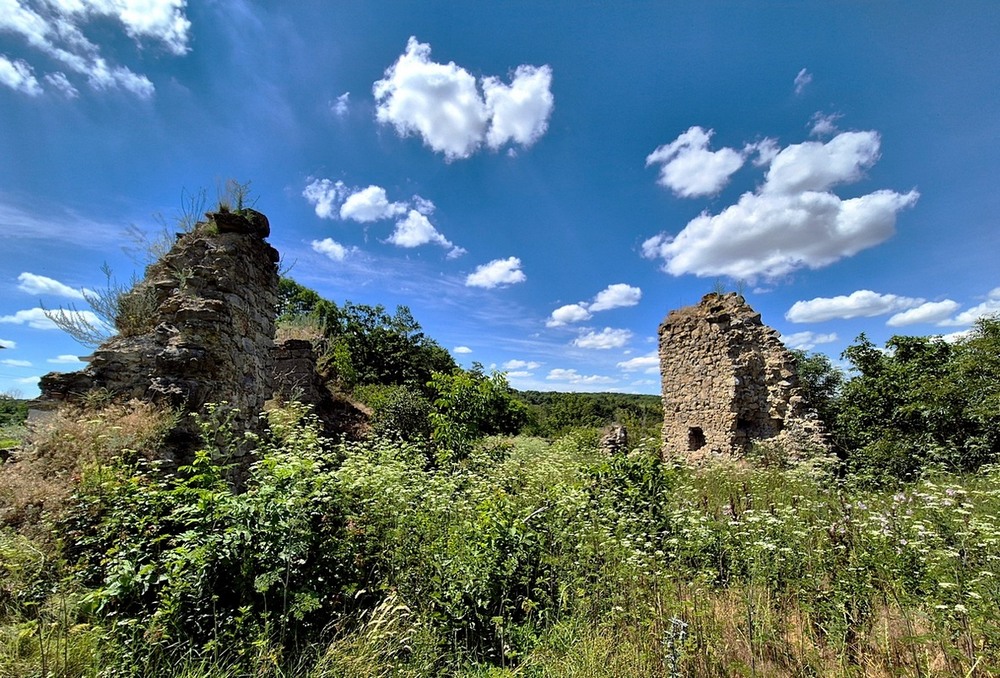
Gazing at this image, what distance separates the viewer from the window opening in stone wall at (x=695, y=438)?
11.9 meters

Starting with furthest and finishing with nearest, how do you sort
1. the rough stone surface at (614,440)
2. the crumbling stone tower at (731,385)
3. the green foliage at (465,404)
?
the rough stone surface at (614,440) → the crumbling stone tower at (731,385) → the green foliage at (465,404)

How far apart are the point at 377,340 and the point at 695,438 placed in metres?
21.0

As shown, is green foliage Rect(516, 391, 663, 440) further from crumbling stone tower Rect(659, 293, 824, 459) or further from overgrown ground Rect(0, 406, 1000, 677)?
overgrown ground Rect(0, 406, 1000, 677)

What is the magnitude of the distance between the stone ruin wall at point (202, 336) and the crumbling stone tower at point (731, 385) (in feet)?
35.2

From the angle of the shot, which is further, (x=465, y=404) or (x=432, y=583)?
(x=465, y=404)

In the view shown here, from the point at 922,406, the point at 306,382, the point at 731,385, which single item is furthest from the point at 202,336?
A: the point at 922,406

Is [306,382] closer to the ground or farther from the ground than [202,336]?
farther from the ground

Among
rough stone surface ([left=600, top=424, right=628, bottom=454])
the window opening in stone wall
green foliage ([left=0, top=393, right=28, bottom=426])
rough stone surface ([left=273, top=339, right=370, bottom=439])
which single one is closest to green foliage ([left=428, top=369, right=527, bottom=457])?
rough stone surface ([left=273, top=339, right=370, bottom=439])

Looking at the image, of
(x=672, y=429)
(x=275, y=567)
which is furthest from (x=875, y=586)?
(x=672, y=429)

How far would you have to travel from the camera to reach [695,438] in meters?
12.0

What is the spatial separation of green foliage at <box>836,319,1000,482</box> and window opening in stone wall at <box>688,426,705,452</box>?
3.36 metres

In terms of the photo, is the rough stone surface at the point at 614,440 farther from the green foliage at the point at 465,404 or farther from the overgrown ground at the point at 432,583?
the overgrown ground at the point at 432,583

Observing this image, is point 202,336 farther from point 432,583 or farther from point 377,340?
point 377,340

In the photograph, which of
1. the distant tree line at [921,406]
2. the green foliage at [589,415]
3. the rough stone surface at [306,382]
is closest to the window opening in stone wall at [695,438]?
the distant tree line at [921,406]
